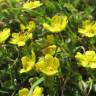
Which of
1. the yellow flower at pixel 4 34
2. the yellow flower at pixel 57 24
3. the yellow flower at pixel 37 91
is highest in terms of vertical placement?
the yellow flower at pixel 57 24

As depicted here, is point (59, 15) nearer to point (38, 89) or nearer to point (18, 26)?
point (18, 26)

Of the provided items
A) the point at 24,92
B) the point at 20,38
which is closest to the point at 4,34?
the point at 20,38

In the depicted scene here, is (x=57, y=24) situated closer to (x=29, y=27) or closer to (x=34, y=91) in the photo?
(x=29, y=27)

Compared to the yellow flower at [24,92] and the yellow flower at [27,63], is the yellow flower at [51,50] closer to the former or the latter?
the yellow flower at [27,63]

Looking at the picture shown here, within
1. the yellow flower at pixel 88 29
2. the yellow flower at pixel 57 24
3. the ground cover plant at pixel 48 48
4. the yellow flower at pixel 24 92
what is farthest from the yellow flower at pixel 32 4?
the yellow flower at pixel 24 92

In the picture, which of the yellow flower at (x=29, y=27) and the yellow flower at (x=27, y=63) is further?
the yellow flower at (x=29, y=27)

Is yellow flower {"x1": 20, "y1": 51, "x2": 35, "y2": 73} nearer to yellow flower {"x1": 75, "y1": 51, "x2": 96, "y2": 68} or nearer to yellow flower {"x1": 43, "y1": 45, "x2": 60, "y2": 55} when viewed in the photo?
yellow flower {"x1": 43, "y1": 45, "x2": 60, "y2": 55}
